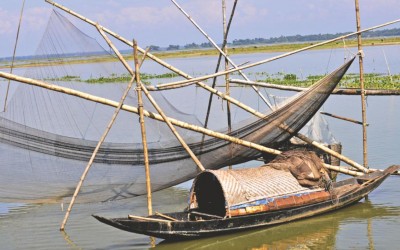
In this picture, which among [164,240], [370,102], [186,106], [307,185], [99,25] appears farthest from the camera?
[186,106]

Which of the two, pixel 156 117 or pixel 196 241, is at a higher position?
pixel 156 117

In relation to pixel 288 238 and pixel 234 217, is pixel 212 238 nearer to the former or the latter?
pixel 234 217

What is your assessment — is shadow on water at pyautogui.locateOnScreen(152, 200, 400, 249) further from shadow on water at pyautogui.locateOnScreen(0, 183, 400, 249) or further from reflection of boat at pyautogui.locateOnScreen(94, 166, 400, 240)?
reflection of boat at pyautogui.locateOnScreen(94, 166, 400, 240)

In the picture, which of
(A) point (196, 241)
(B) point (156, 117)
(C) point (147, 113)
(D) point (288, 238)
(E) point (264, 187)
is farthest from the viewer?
(B) point (156, 117)

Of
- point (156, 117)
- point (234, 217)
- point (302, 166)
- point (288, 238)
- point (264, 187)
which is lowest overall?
point (288, 238)

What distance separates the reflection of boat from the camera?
25.0ft

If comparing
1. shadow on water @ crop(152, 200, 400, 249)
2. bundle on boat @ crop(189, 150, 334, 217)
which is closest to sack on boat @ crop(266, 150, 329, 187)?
bundle on boat @ crop(189, 150, 334, 217)

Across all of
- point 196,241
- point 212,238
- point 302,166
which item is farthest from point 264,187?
point 196,241

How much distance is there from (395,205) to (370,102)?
10.8 m

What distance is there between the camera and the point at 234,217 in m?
8.02

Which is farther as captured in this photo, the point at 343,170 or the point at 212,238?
the point at 343,170

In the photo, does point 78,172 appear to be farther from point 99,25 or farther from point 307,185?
point 307,185

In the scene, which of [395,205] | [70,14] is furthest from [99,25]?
[395,205]

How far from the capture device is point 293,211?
8.56 metres
